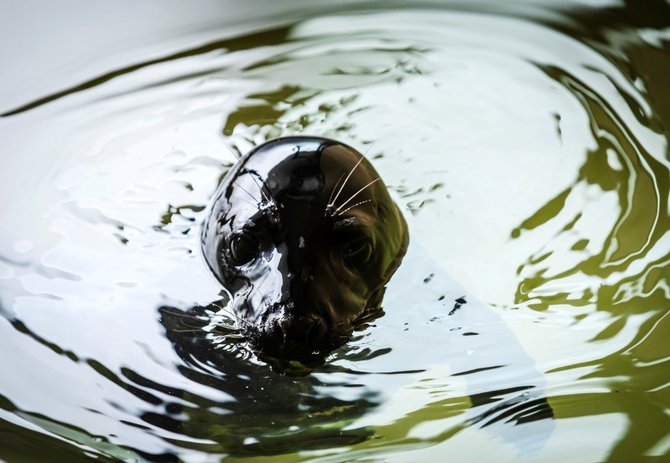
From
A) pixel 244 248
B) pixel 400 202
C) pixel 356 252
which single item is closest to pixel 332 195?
pixel 356 252

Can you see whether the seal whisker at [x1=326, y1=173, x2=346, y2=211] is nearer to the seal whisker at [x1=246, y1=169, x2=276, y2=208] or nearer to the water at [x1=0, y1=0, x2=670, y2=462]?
the seal whisker at [x1=246, y1=169, x2=276, y2=208]

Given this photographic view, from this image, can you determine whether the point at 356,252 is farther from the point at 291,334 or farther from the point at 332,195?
the point at 291,334

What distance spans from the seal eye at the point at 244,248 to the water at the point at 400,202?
192mm

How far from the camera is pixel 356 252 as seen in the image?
2.88m

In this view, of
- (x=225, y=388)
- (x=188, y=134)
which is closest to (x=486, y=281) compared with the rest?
(x=225, y=388)

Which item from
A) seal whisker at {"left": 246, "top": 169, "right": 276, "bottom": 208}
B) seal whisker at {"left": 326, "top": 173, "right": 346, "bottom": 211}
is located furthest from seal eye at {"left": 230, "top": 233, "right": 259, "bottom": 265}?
seal whisker at {"left": 326, "top": 173, "right": 346, "bottom": 211}

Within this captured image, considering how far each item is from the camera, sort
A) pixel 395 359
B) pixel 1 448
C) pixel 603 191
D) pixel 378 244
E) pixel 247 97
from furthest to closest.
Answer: pixel 247 97
pixel 603 191
pixel 378 244
pixel 395 359
pixel 1 448

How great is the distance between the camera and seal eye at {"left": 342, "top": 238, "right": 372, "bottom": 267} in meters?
2.85

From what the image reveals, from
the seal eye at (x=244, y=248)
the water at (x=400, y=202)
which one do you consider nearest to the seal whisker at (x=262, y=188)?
the seal eye at (x=244, y=248)

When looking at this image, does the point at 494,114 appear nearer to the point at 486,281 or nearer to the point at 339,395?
the point at 486,281

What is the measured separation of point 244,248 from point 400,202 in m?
0.77

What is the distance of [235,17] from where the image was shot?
15.5 ft

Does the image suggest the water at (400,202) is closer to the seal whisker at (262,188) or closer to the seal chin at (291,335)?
the seal chin at (291,335)

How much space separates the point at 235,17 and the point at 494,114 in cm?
138
